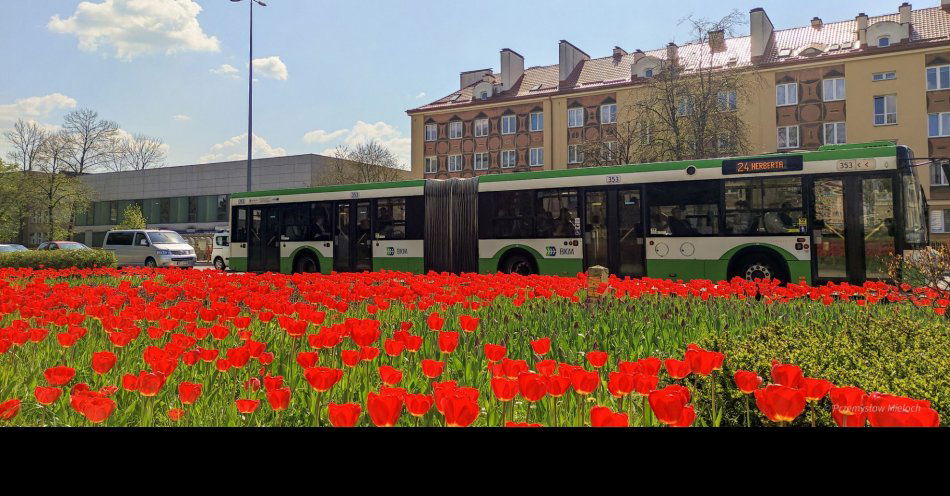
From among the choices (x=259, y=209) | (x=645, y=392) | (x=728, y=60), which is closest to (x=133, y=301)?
(x=645, y=392)

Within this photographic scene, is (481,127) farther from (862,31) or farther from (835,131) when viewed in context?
(862,31)

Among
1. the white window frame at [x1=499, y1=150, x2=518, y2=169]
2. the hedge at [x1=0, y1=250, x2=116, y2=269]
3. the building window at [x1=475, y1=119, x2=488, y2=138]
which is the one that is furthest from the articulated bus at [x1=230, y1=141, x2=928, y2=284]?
the building window at [x1=475, y1=119, x2=488, y2=138]

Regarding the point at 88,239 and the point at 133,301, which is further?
the point at 88,239

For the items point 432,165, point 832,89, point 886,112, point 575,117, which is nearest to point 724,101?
point 832,89

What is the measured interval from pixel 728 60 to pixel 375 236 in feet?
62.3

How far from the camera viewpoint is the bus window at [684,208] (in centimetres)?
1333

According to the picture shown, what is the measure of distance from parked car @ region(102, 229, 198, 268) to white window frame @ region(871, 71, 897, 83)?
3744cm

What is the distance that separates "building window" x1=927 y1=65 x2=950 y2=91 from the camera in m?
36.0

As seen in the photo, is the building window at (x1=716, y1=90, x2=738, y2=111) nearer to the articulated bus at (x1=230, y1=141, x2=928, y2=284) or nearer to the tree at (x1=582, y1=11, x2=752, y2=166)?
the tree at (x1=582, y1=11, x2=752, y2=166)

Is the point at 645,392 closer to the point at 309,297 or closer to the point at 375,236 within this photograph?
the point at 309,297

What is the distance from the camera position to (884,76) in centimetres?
3722

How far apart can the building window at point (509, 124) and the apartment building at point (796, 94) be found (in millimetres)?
86

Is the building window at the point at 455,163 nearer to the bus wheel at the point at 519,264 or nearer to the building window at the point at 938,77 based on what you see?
the building window at the point at 938,77
